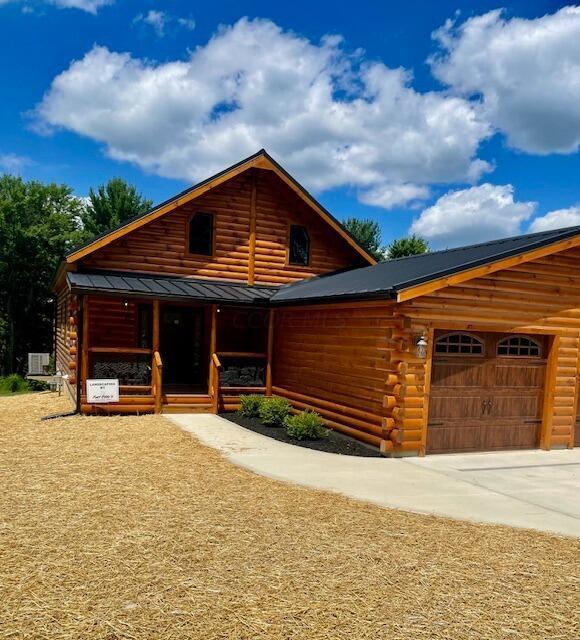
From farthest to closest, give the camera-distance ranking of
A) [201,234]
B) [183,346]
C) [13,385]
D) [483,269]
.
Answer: [13,385]
[183,346]
[201,234]
[483,269]

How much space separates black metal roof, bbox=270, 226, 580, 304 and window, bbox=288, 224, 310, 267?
132 inches

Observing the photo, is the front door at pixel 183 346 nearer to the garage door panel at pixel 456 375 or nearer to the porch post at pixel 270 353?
the porch post at pixel 270 353

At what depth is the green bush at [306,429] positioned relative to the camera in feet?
35.3

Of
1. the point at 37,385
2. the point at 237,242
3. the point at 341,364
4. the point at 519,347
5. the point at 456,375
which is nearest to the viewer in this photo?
the point at 456,375

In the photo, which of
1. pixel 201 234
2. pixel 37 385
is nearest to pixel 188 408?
pixel 201 234

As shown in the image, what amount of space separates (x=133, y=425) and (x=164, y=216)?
20.7ft

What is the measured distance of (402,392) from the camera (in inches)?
376

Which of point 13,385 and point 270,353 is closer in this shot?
point 270,353

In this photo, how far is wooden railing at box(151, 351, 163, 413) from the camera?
12.9 m

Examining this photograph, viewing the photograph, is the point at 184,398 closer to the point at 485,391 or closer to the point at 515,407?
the point at 485,391

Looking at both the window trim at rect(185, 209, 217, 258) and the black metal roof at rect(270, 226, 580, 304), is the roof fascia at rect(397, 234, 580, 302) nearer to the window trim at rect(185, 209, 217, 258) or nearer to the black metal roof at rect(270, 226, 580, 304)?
the black metal roof at rect(270, 226, 580, 304)

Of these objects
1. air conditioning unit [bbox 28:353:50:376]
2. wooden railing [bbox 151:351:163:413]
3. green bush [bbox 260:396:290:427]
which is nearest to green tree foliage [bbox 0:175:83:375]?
air conditioning unit [bbox 28:353:50:376]

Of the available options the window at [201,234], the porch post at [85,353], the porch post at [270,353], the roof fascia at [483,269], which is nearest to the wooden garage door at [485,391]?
the roof fascia at [483,269]

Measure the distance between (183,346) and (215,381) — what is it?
11.9 ft
